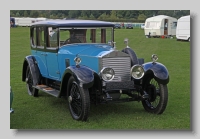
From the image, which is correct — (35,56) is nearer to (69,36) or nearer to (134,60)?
(69,36)

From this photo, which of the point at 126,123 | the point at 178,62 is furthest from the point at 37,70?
the point at 178,62

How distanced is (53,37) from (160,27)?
82.2 feet

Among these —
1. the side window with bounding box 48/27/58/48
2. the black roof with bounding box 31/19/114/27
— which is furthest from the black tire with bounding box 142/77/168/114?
the side window with bounding box 48/27/58/48

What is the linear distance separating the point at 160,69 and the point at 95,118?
1.68m

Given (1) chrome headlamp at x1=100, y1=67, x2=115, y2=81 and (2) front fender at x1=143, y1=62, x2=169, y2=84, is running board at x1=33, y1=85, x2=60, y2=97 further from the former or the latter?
(2) front fender at x1=143, y1=62, x2=169, y2=84

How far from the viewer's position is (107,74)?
6434mm

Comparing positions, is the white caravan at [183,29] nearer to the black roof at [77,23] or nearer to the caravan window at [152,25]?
the caravan window at [152,25]

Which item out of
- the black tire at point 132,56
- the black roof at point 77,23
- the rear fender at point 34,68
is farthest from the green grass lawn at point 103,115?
the black roof at point 77,23

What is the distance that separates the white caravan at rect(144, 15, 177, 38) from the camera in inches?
1235

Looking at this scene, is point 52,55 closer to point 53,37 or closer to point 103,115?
point 53,37

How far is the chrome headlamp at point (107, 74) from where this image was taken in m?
6.39

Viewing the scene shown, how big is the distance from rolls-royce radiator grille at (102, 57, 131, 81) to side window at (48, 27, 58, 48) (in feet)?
5.40

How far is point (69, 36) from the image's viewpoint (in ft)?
24.9

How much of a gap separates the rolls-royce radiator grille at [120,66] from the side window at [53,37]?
165 centimetres
